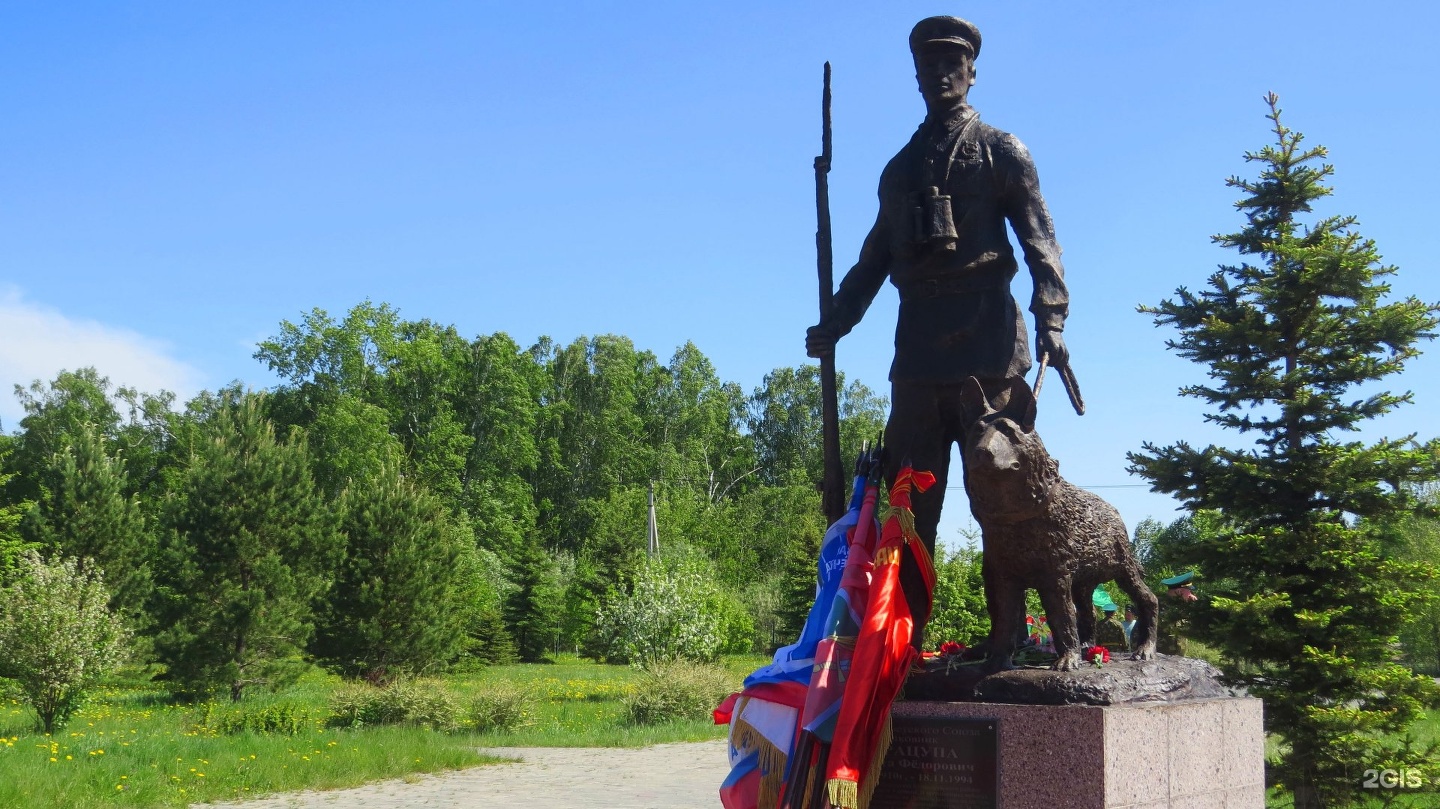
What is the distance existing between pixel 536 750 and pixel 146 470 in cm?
3918

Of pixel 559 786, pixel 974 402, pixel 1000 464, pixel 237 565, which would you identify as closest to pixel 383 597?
pixel 237 565

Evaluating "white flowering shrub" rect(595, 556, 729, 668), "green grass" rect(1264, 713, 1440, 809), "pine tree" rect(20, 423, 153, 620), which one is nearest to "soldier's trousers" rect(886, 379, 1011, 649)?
"green grass" rect(1264, 713, 1440, 809)

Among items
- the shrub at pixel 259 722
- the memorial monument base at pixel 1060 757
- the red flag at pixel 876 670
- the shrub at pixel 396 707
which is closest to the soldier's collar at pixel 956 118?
the red flag at pixel 876 670

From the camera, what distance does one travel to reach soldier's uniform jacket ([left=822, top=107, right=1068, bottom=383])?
534 centimetres

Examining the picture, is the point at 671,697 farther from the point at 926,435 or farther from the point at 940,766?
the point at 940,766

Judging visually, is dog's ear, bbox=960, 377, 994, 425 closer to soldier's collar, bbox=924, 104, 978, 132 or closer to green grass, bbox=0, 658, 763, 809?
soldier's collar, bbox=924, 104, 978, 132

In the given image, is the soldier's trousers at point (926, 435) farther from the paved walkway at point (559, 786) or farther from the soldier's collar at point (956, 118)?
the paved walkway at point (559, 786)

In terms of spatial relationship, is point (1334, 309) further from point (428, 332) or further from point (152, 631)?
point (428, 332)

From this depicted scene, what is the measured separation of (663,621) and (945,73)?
20332 millimetres

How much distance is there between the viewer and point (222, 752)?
40.3 ft

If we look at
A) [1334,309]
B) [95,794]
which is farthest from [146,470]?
[1334,309]

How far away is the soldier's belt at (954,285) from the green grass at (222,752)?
8370mm

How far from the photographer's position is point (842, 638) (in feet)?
16.0

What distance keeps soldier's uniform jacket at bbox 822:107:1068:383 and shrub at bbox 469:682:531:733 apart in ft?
42.4
